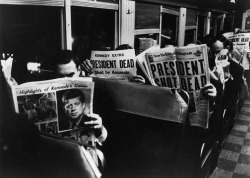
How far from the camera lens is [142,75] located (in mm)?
2062

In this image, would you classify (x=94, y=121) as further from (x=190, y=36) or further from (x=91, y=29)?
(x=190, y=36)

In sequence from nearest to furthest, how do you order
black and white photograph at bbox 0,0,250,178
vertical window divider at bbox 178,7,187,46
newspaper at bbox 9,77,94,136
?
black and white photograph at bbox 0,0,250,178
newspaper at bbox 9,77,94,136
vertical window divider at bbox 178,7,187,46

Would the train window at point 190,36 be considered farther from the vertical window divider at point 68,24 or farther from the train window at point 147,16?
the vertical window divider at point 68,24

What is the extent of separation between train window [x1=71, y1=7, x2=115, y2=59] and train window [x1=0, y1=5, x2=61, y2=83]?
301mm

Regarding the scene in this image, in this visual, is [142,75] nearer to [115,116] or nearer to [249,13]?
[115,116]

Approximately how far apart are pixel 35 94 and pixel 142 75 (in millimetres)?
920

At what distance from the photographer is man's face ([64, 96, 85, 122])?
1.45 m

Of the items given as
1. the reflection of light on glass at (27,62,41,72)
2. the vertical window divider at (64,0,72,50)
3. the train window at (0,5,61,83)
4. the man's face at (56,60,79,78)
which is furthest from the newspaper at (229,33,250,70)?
the man's face at (56,60,79,78)

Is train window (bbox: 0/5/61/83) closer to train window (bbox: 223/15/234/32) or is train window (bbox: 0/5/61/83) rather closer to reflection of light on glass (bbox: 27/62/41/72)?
reflection of light on glass (bbox: 27/62/41/72)

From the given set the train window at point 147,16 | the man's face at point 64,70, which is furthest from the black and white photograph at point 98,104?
the train window at point 147,16

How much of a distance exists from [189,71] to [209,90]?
19 cm

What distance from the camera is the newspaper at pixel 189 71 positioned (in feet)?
5.95

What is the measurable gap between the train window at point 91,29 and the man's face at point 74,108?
1.92 m

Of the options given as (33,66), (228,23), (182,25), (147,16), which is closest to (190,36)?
(182,25)
